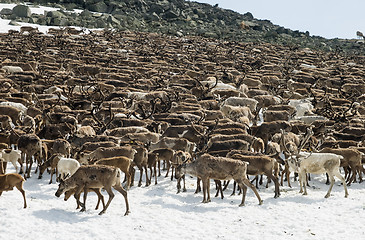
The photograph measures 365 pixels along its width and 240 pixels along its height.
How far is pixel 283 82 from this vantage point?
34031 mm

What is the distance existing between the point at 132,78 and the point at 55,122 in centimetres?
1325

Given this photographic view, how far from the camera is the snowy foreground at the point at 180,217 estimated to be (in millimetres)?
10211

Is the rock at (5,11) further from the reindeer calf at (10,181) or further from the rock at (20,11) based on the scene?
the reindeer calf at (10,181)

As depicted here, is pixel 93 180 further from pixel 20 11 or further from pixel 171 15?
pixel 171 15

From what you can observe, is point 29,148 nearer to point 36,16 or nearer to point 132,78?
point 132,78

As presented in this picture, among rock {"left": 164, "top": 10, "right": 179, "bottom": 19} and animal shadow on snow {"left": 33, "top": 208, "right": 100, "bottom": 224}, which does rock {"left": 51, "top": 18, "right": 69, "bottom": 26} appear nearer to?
rock {"left": 164, "top": 10, "right": 179, "bottom": 19}

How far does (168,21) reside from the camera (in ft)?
284

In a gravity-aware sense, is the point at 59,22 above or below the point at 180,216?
above

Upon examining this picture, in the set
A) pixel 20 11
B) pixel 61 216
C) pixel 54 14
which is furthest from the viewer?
pixel 54 14

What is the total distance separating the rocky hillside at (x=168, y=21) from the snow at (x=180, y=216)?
56.6 m

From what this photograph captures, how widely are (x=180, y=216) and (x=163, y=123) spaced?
7.65 meters

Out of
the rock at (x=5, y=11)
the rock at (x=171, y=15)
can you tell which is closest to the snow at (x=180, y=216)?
the rock at (x=5, y=11)

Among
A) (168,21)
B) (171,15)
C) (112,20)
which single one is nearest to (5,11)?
(112,20)

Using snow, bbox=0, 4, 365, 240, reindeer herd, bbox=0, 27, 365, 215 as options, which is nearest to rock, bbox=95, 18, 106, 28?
reindeer herd, bbox=0, 27, 365, 215
